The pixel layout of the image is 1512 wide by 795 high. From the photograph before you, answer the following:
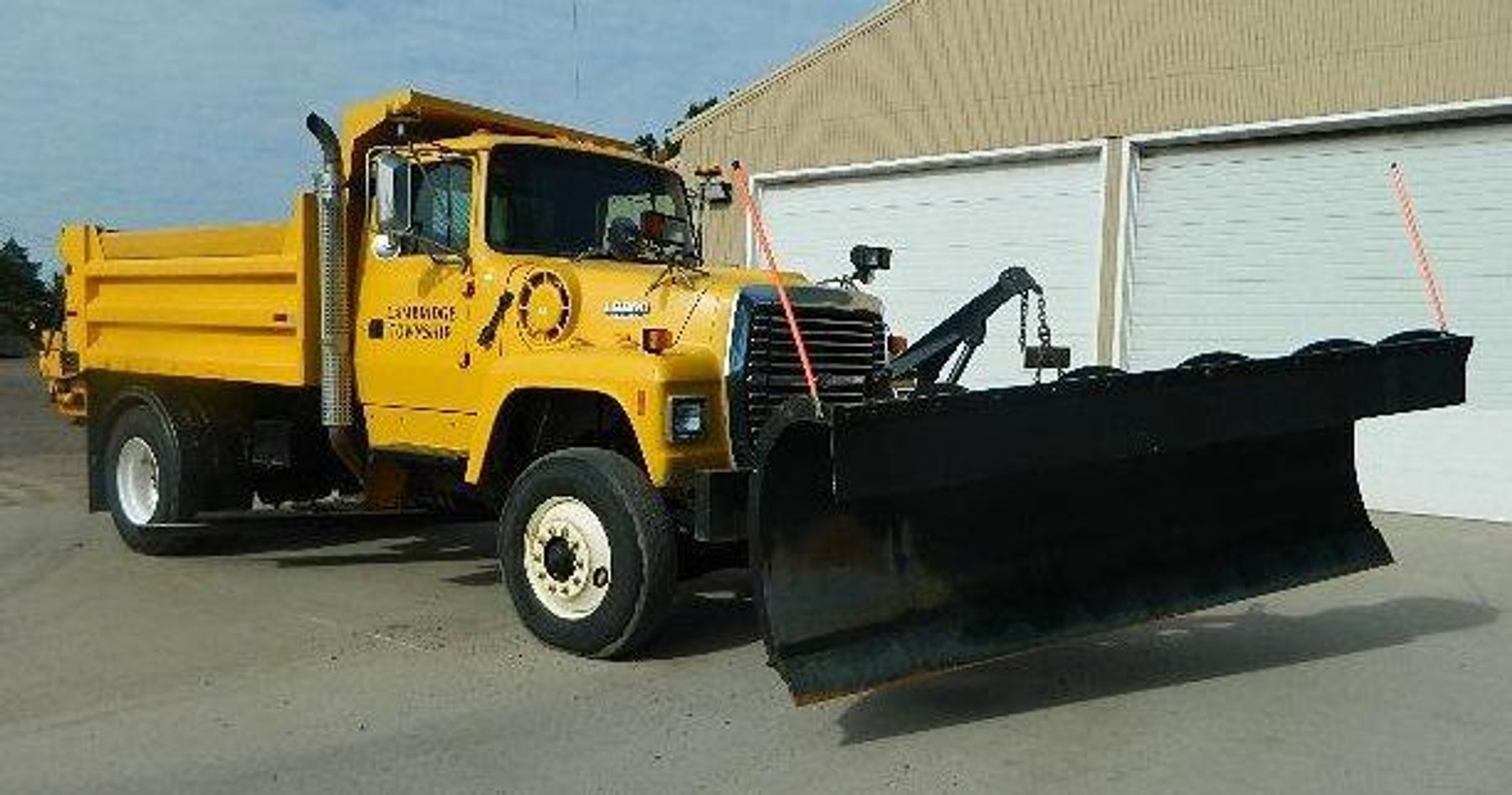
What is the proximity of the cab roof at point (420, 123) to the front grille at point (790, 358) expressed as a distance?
6.47ft

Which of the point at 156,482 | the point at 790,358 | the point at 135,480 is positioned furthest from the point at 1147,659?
the point at 135,480

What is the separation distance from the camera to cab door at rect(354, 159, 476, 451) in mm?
6598

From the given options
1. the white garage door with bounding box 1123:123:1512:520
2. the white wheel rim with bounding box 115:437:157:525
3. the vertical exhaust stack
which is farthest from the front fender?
the white garage door with bounding box 1123:123:1512:520

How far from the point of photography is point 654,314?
6.00m

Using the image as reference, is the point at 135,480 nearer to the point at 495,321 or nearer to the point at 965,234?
the point at 495,321

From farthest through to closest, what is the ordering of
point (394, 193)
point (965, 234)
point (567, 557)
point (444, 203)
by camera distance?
point (965, 234) → point (444, 203) → point (394, 193) → point (567, 557)

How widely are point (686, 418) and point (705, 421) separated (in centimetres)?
11

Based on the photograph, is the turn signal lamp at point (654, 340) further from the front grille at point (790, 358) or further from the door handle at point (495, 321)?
the door handle at point (495, 321)

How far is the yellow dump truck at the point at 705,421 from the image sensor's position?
4859mm

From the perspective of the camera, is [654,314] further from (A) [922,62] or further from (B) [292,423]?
(A) [922,62]

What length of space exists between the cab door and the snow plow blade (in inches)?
96.9

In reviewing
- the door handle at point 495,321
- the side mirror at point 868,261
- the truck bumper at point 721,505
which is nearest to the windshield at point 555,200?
the door handle at point 495,321

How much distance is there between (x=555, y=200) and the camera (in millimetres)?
6777

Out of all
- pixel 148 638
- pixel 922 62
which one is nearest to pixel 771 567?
pixel 148 638
